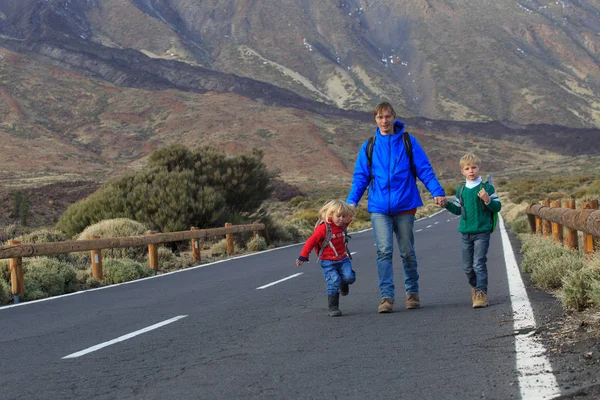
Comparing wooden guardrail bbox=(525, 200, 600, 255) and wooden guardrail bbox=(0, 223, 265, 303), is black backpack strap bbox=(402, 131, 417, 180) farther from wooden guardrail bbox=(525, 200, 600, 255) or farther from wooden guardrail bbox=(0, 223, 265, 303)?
wooden guardrail bbox=(0, 223, 265, 303)

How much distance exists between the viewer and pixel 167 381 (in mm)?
5719

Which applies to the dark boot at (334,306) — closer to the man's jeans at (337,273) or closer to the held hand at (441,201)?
the man's jeans at (337,273)

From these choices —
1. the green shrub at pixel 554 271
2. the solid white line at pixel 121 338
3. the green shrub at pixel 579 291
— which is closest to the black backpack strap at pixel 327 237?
the solid white line at pixel 121 338

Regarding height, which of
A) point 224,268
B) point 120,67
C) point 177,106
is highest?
point 120,67

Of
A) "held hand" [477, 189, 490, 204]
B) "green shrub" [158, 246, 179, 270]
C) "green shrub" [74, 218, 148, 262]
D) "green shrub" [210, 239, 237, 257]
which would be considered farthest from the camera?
"green shrub" [210, 239, 237, 257]

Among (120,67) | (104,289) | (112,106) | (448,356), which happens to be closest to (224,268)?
(104,289)

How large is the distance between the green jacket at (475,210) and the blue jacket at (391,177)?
0.33 metres

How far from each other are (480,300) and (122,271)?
8.87 m

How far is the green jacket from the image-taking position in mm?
8508

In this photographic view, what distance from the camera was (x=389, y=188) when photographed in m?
8.57

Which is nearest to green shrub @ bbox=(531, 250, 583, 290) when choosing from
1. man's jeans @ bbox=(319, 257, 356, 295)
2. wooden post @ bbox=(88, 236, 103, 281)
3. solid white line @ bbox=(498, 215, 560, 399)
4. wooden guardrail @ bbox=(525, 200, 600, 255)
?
wooden guardrail @ bbox=(525, 200, 600, 255)

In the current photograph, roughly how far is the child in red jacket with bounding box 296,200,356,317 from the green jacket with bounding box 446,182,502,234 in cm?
112

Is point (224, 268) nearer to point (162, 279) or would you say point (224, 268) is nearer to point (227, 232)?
point (162, 279)

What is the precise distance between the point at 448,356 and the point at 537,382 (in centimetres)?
108
